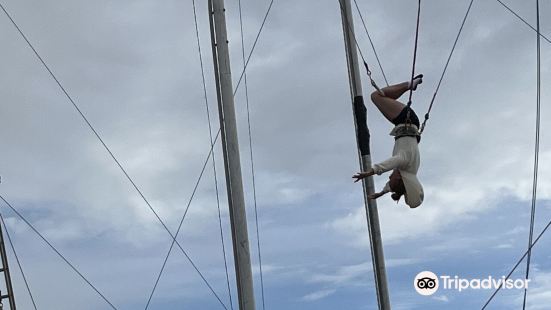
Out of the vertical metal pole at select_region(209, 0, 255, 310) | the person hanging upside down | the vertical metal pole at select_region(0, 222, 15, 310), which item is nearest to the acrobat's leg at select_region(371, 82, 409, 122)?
the person hanging upside down

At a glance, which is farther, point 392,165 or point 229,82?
point 229,82

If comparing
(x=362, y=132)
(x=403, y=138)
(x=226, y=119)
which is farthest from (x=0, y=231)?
(x=403, y=138)

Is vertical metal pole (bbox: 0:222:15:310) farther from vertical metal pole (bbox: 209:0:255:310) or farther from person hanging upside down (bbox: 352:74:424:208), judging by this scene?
person hanging upside down (bbox: 352:74:424:208)

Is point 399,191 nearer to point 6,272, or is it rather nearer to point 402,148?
point 402,148

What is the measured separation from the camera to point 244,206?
31.1ft

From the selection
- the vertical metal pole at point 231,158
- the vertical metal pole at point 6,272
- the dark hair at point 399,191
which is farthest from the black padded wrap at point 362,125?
the vertical metal pole at point 6,272

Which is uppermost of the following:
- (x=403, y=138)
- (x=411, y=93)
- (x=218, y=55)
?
(x=218, y=55)

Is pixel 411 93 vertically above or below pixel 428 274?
above

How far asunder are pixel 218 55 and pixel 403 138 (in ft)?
9.90

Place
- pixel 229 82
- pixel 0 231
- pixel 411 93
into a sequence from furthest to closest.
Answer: pixel 0 231 < pixel 229 82 < pixel 411 93

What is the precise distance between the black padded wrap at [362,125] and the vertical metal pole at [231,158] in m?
1.46

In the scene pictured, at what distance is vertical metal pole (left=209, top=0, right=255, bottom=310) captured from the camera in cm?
923

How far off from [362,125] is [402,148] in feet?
7.19

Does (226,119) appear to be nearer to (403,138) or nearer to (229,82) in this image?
(229,82)
